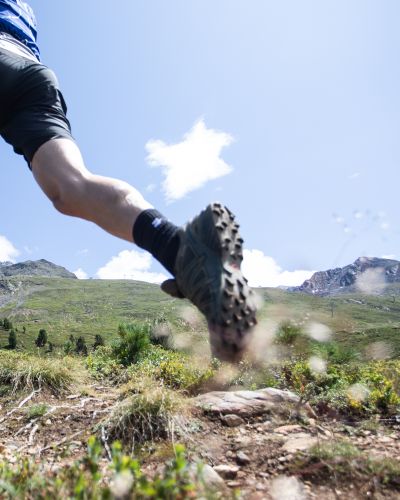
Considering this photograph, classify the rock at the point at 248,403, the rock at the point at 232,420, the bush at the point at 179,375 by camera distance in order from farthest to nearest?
1. the bush at the point at 179,375
2. the rock at the point at 248,403
3. the rock at the point at 232,420

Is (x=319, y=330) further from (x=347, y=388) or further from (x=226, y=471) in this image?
(x=226, y=471)

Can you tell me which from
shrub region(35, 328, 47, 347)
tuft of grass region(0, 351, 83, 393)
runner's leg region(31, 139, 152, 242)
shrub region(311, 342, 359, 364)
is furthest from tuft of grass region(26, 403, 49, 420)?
shrub region(35, 328, 47, 347)

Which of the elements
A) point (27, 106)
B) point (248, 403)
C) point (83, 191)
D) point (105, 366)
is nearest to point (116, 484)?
point (83, 191)

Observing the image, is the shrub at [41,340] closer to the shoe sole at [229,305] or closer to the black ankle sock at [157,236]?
the black ankle sock at [157,236]

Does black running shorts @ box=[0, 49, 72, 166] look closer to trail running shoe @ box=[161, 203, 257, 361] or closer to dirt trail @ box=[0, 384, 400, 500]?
trail running shoe @ box=[161, 203, 257, 361]

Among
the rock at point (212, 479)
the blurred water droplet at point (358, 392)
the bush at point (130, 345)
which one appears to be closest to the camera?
the rock at point (212, 479)

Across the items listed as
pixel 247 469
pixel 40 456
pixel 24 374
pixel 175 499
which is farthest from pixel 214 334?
pixel 24 374

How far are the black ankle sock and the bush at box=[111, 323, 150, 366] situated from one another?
6166 mm

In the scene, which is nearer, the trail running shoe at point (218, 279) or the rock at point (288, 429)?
the trail running shoe at point (218, 279)

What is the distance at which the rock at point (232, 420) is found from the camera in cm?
362

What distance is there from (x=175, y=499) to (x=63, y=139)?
7.13ft

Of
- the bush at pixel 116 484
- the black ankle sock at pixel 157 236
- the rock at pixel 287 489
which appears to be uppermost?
the black ankle sock at pixel 157 236

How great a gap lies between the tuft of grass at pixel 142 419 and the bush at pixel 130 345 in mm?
4608

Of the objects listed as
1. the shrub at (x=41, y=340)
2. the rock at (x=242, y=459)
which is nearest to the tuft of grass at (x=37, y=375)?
the rock at (x=242, y=459)
